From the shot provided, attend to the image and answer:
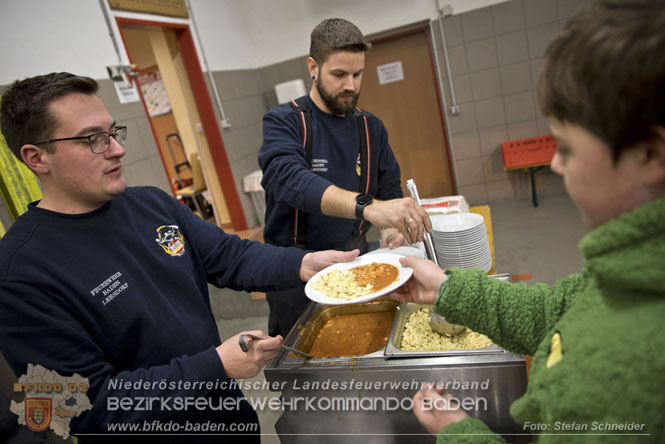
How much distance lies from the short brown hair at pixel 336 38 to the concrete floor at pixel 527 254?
2.51 meters

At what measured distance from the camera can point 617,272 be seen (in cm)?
58

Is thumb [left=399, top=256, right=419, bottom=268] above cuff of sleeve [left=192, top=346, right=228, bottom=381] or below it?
above

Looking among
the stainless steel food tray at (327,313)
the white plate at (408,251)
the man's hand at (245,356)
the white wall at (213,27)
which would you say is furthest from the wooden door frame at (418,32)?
the man's hand at (245,356)

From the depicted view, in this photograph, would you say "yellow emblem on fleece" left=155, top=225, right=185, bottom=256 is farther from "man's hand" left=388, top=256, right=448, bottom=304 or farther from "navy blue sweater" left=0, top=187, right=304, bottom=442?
"man's hand" left=388, top=256, right=448, bottom=304

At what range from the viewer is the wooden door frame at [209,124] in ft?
15.3

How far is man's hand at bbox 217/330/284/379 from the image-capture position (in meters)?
1.22

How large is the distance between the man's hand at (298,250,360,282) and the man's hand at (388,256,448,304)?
0.95 feet

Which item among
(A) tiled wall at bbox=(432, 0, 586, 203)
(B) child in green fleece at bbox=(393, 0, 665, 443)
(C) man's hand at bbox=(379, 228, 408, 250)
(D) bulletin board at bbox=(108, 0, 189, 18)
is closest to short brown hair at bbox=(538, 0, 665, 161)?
(B) child in green fleece at bbox=(393, 0, 665, 443)

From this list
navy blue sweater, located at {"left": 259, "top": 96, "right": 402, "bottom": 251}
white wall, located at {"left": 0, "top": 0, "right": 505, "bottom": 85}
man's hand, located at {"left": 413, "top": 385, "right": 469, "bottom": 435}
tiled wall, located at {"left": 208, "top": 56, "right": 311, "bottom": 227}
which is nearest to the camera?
man's hand, located at {"left": 413, "top": 385, "right": 469, "bottom": 435}

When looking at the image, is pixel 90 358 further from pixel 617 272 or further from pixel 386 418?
pixel 617 272

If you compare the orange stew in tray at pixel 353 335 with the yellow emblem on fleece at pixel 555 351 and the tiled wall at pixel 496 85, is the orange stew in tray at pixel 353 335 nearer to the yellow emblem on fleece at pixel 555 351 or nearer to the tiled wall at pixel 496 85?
the yellow emblem on fleece at pixel 555 351

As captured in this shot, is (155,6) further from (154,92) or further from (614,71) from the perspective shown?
(614,71)

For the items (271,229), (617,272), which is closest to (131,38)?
(271,229)

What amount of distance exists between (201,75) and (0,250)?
4.20 metres
